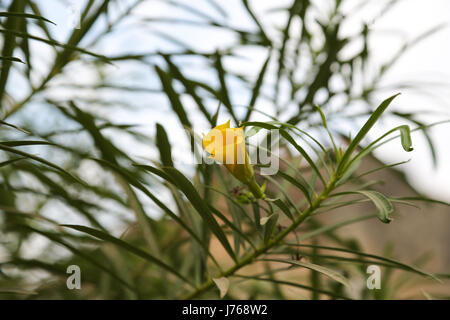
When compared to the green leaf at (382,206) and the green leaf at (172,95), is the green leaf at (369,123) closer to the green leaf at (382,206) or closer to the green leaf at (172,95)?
the green leaf at (382,206)

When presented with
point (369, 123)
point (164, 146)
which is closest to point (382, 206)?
point (369, 123)

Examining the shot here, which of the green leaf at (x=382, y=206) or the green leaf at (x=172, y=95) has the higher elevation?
the green leaf at (x=172, y=95)

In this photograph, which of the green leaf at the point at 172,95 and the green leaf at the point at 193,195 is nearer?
the green leaf at the point at 193,195

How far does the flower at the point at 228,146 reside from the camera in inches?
10.8

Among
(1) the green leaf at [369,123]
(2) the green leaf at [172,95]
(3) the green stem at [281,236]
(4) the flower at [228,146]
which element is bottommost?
(3) the green stem at [281,236]

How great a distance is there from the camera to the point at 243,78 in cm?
66

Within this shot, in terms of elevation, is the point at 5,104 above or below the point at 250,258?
above

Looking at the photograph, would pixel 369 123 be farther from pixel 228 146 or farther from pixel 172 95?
pixel 172 95

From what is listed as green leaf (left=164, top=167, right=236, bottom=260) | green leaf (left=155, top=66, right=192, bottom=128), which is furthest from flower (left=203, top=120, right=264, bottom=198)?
green leaf (left=155, top=66, right=192, bottom=128)

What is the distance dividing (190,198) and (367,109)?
50cm

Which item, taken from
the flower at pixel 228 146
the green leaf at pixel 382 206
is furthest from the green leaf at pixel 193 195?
the green leaf at pixel 382 206

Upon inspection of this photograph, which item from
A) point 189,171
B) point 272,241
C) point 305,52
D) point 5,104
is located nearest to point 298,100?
point 305,52
